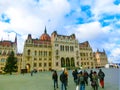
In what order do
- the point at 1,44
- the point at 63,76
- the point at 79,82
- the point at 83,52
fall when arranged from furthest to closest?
the point at 83,52 < the point at 1,44 < the point at 63,76 < the point at 79,82

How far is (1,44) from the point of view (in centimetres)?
11456

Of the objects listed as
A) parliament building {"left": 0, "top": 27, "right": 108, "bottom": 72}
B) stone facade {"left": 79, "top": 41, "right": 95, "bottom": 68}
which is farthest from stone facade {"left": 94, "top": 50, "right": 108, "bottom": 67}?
parliament building {"left": 0, "top": 27, "right": 108, "bottom": 72}

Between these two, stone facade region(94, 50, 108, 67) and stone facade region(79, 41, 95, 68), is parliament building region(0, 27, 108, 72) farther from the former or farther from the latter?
stone facade region(94, 50, 108, 67)

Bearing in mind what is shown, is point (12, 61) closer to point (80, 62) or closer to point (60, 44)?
point (60, 44)

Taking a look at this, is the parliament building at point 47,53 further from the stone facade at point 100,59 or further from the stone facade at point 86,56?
the stone facade at point 100,59

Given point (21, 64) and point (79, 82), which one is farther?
point (21, 64)

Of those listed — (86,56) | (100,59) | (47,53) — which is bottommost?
(100,59)

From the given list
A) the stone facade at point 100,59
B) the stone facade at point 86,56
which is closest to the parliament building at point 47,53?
the stone facade at point 86,56

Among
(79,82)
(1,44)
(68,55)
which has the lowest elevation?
(79,82)

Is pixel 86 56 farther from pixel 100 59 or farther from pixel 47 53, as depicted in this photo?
pixel 100 59

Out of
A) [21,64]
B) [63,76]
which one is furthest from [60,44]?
[63,76]

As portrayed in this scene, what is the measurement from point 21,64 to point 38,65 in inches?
448

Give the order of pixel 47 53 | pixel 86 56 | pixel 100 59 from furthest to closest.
Result: pixel 100 59, pixel 86 56, pixel 47 53

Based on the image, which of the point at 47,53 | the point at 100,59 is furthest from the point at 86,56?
the point at 100,59
